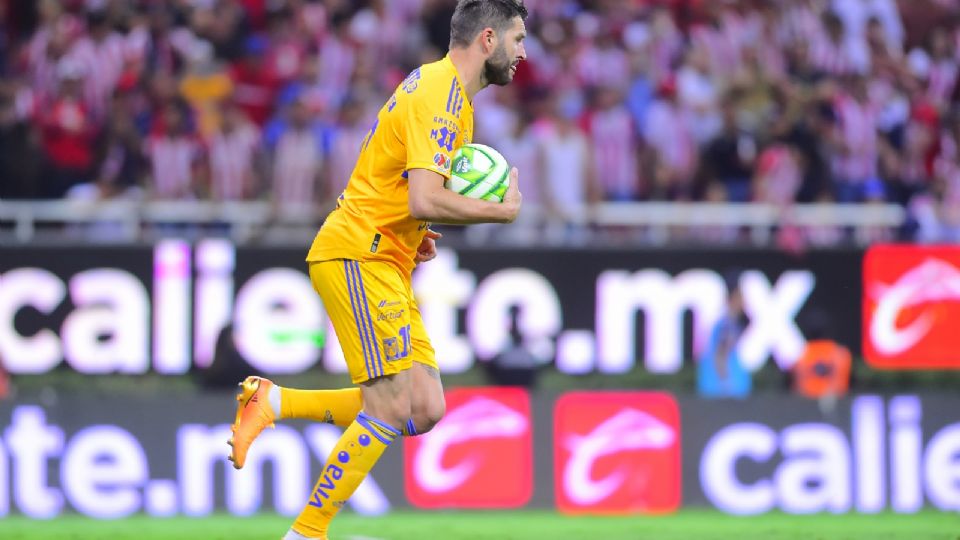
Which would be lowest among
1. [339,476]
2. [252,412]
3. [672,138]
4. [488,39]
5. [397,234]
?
[339,476]

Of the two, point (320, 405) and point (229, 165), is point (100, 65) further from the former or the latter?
point (320, 405)

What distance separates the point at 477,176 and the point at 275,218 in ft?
24.4

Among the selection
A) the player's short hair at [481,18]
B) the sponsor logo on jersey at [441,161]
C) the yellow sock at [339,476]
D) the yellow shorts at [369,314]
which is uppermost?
the player's short hair at [481,18]

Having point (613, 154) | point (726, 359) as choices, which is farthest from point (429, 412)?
point (613, 154)

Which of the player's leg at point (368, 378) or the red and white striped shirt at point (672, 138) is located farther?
the red and white striped shirt at point (672, 138)

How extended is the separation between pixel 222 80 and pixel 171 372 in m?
3.60

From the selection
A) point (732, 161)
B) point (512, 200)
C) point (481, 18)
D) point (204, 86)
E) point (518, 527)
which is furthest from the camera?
point (204, 86)

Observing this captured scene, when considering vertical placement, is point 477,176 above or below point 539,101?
below

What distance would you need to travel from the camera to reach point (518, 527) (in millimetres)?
11648

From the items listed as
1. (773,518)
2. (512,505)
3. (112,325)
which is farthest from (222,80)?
(773,518)

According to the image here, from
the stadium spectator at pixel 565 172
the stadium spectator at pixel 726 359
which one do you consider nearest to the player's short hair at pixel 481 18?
the stadium spectator at pixel 726 359

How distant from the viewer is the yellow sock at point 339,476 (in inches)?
309

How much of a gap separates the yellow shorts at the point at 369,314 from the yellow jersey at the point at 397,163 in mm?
65

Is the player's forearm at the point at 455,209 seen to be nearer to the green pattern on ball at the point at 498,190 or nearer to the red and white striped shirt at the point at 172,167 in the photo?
the green pattern on ball at the point at 498,190
